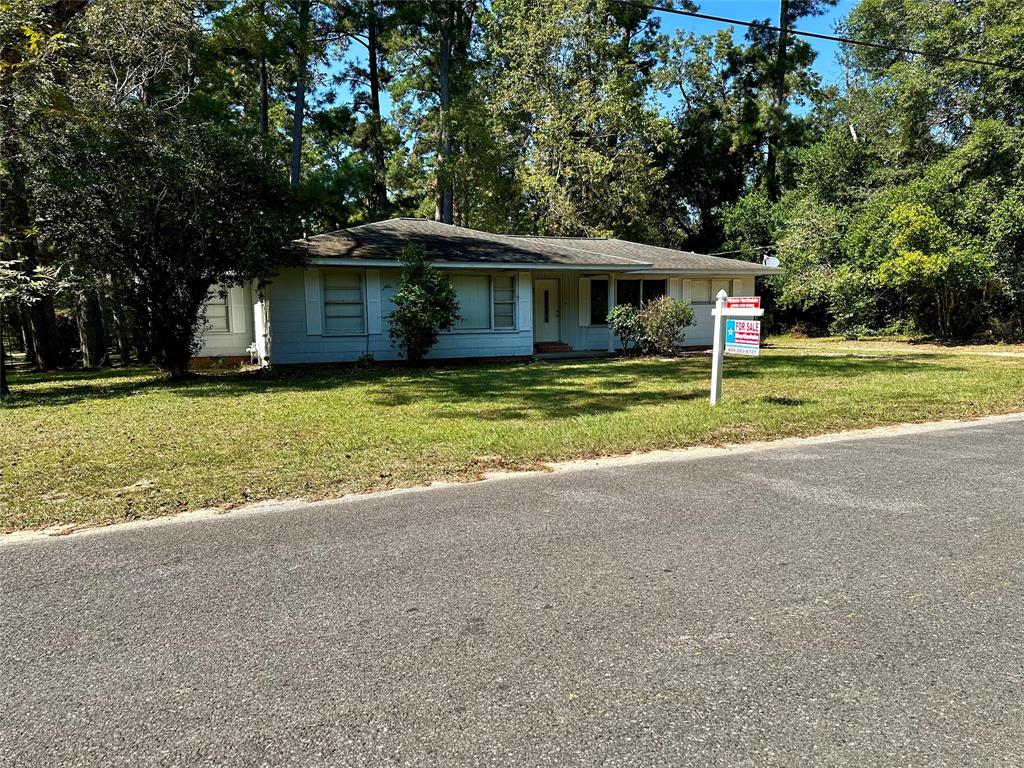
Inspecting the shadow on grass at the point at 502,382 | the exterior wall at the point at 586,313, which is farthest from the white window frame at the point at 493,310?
the exterior wall at the point at 586,313

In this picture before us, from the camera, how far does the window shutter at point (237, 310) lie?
18.7m

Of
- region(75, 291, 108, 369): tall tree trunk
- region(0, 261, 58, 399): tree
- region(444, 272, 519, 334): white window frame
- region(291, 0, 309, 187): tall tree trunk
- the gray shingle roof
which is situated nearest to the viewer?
region(0, 261, 58, 399): tree

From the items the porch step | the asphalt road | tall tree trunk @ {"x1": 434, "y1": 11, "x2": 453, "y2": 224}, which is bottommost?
the asphalt road

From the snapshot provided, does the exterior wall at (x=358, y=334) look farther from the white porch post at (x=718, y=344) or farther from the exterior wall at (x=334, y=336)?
the white porch post at (x=718, y=344)

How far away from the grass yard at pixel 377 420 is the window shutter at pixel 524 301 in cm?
329

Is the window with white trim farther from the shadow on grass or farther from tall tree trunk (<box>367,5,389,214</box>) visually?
tall tree trunk (<box>367,5,389,214</box>)

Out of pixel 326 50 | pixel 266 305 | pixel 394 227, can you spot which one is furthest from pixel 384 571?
pixel 326 50

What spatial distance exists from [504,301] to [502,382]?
5647 millimetres

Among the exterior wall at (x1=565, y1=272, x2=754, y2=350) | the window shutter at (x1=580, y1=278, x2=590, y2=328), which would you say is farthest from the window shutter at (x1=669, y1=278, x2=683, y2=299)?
the window shutter at (x1=580, y1=278, x2=590, y2=328)

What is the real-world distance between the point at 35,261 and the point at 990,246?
2708cm

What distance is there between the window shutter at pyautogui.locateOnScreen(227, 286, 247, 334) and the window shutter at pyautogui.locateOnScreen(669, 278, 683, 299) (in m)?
12.7

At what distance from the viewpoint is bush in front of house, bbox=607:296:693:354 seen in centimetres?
1647

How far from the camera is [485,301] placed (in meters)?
16.8

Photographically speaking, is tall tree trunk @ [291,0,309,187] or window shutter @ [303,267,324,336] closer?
window shutter @ [303,267,324,336]
